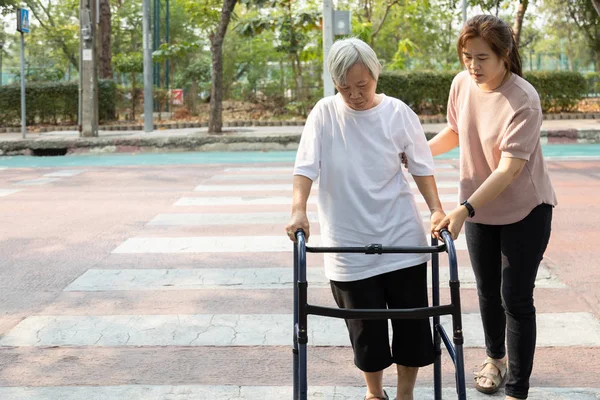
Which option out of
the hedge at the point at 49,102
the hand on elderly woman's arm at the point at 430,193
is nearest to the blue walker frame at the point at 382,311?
the hand on elderly woman's arm at the point at 430,193

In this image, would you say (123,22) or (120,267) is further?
(123,22)

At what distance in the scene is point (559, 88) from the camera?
23516mm

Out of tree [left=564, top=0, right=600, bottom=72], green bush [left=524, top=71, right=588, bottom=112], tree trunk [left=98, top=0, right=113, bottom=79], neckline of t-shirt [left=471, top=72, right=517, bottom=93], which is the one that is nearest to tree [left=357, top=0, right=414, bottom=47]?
green bush [left=524, top=71, right=588, bottom=112]

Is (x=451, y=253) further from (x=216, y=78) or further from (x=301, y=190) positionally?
(x=216, y=78)

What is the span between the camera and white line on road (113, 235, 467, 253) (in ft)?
24.3

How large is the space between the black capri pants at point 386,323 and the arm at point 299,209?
31 centimetres

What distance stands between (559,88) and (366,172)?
70.0 ft

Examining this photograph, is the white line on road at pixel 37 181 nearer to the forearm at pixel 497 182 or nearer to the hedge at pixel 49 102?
the forearm at pixel 497 182

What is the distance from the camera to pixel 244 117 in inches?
982

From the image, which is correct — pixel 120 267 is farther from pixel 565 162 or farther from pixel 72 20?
pixel 72 20

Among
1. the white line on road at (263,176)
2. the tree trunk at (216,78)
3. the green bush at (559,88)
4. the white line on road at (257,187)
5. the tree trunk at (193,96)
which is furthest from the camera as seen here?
the tree trunk at (193,96)

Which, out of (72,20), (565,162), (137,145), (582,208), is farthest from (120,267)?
(72,20)

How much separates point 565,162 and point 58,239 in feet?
26.7

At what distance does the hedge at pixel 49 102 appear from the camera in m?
22.6
